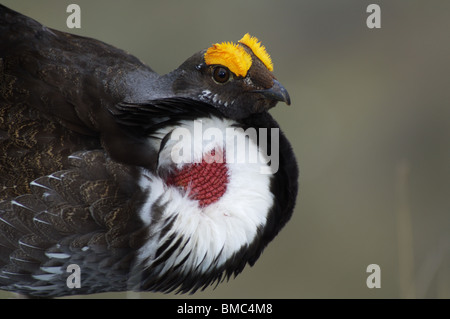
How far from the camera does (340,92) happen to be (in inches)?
243

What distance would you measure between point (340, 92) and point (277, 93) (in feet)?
10.5

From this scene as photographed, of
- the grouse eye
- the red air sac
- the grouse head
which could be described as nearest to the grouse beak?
the grouse head

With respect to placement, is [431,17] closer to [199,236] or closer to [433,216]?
[433,216]

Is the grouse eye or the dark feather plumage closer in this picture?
the dark feather plumage

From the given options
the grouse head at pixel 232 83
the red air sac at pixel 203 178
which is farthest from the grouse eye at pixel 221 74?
the red air sac at pixel 203 178

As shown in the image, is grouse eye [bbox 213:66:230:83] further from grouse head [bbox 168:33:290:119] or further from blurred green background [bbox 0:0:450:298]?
blurred green background [bbox 0:0:450:298]

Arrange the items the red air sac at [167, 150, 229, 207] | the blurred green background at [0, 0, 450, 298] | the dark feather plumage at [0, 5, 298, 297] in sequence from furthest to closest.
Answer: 1. the blurred green background at [0, 0, 450, 298]
2. the red air sac at [167, 150, 229, 207]
3. the dark feather plumage at [0, 5, 298, 297]

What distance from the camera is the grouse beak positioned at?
120 inches

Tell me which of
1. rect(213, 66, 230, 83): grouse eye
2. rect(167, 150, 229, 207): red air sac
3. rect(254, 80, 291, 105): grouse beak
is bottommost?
rect(167, 150, 229, 207): red air sac

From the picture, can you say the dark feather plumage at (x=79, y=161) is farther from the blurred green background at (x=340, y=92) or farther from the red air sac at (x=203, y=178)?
the blurred green background at (x=340, y=92)

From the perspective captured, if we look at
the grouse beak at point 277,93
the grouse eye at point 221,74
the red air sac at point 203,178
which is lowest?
the red air sac at point 203,178

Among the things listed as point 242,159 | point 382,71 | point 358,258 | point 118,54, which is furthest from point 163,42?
point 242,159

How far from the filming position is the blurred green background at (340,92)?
5.70m

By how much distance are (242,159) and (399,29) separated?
3.62 metres
